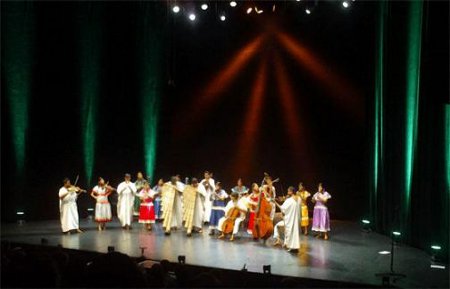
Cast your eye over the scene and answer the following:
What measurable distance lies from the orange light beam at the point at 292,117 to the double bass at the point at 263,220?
4.13 m

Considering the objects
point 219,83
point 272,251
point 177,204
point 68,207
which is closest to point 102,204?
point 68,207

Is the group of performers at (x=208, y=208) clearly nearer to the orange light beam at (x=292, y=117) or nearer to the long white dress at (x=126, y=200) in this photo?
the long white dress at (x=126, y=200)

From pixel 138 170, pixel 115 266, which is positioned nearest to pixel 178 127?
pixel 138 170

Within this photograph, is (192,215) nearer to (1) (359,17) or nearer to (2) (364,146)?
(2) (364,146)

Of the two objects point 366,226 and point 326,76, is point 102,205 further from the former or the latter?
point 326,76

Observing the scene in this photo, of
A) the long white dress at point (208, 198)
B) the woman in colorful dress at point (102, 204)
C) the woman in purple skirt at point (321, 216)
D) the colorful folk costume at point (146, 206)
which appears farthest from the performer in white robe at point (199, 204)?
the woman in purple skirt at point (321, 216)

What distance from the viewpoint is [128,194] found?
12.8 m

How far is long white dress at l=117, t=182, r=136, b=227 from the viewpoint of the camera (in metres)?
→ 12.8

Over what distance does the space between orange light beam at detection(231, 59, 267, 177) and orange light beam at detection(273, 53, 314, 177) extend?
0.50 m

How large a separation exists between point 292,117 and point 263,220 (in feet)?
15.9

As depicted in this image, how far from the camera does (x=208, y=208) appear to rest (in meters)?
13.1

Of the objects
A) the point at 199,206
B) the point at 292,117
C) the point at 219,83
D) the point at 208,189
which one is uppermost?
the point at 219,83

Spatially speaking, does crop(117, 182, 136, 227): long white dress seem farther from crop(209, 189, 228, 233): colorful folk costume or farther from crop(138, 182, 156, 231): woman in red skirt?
crop(209, 189, 228, 233): colorful folk costume

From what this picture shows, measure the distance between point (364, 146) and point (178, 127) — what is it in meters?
5.70
